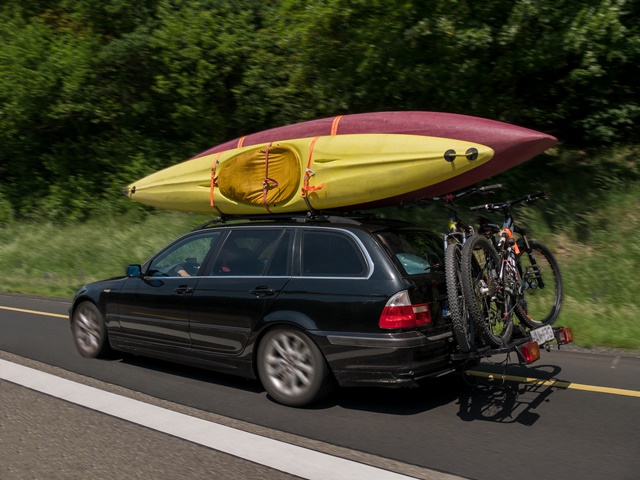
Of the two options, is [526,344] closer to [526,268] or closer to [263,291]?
[526,268]

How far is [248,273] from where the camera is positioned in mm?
6324

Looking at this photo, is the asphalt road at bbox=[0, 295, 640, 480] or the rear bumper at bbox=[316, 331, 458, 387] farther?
the rear bumper at bbox=[316, 331, 458, 387]

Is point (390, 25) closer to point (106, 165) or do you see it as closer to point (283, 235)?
point (283, 235)

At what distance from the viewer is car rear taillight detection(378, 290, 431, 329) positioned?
5305 mm

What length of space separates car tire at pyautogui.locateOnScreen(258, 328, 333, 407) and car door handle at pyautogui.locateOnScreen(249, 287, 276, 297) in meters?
0.32

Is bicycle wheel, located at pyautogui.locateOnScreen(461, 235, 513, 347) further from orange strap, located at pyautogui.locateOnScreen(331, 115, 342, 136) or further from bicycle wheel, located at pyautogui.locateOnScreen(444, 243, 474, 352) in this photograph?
orange strap, located at pyautogui.locateOnScreen(331, 115, 342, 136)

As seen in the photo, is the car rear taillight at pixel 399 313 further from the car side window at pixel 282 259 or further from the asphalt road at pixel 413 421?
the car side window at pixel 282 259

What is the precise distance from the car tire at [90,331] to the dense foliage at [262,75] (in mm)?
7308

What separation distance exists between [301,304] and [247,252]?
96 cm

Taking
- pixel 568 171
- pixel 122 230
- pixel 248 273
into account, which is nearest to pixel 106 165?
pixel 122 230

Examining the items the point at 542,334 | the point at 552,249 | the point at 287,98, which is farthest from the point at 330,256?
the point at 287,98

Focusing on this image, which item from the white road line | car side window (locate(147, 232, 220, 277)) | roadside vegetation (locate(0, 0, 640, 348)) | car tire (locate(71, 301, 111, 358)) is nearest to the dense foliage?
roadside vegetation (locate(0, 0, 640, 348))

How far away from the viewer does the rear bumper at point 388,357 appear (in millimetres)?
5262

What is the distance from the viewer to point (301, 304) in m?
5.77
